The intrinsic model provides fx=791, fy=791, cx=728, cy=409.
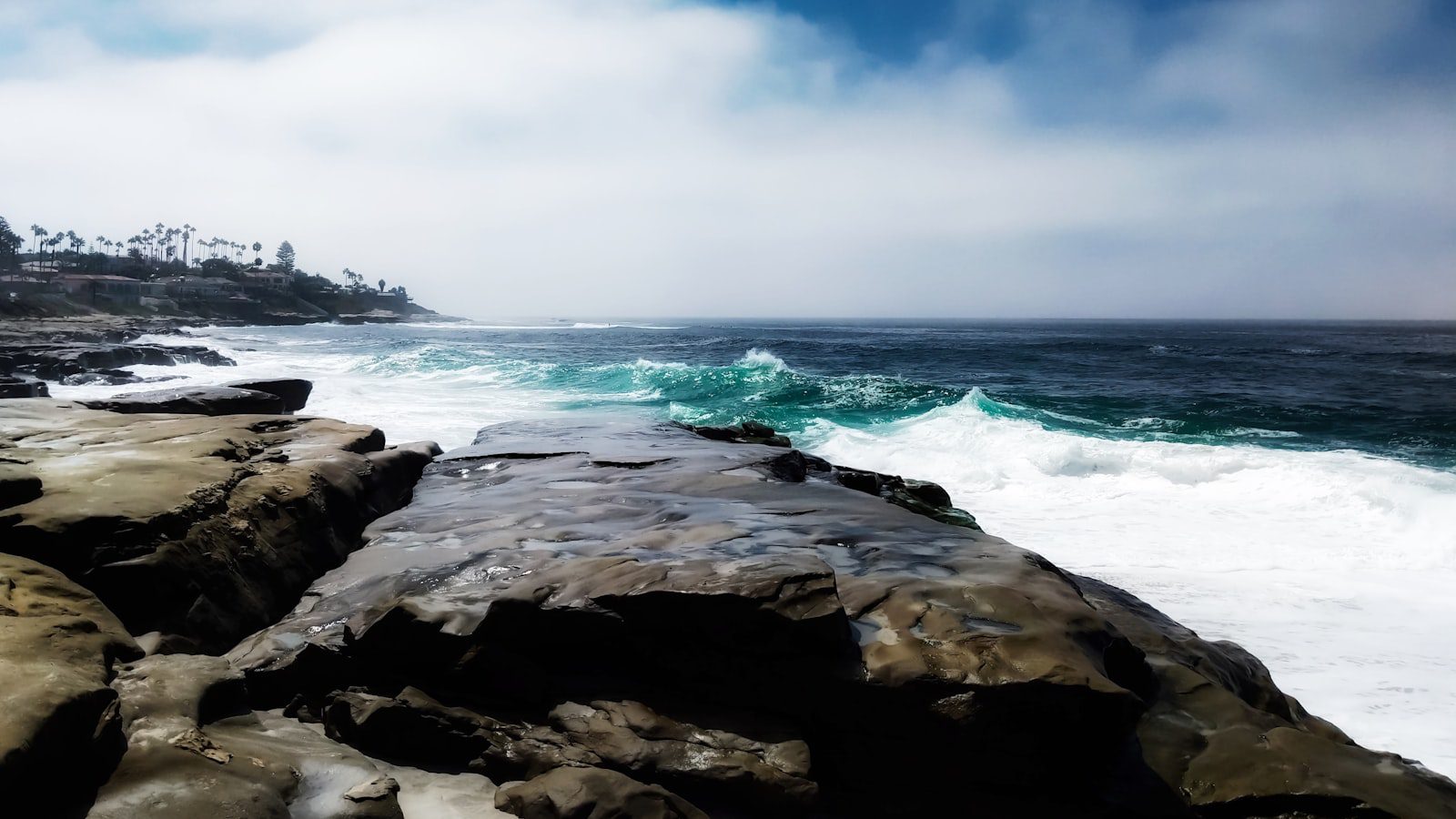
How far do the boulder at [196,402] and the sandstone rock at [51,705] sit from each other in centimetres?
591

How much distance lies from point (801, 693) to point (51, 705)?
2835mm

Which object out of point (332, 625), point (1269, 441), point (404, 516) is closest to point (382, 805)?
point (332, 625)

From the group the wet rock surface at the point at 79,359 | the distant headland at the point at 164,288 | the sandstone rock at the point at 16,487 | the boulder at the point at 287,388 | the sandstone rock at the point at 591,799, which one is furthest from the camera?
the distant headland at the point at 164,288

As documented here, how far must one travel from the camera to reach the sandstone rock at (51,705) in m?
2.54

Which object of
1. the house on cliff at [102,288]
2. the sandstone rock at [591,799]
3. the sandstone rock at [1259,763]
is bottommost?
the sandstone rock at [591,799]

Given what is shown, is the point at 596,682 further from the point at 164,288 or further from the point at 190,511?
the point at 164,288

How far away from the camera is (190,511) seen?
15.7 feet

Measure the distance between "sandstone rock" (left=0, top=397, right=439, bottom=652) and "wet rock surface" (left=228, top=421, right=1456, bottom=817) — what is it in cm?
37

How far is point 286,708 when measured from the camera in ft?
13.3

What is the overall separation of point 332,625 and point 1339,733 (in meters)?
5.54

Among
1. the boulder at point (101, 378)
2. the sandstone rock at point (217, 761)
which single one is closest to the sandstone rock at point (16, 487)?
the sandstone rock at point (217, 761)

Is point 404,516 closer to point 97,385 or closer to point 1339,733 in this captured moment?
point 1339,733

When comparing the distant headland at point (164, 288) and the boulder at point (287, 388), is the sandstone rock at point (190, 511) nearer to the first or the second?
the boulder at point (287, 388)

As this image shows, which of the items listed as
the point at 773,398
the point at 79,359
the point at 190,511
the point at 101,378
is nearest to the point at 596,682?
the point at 190,511
